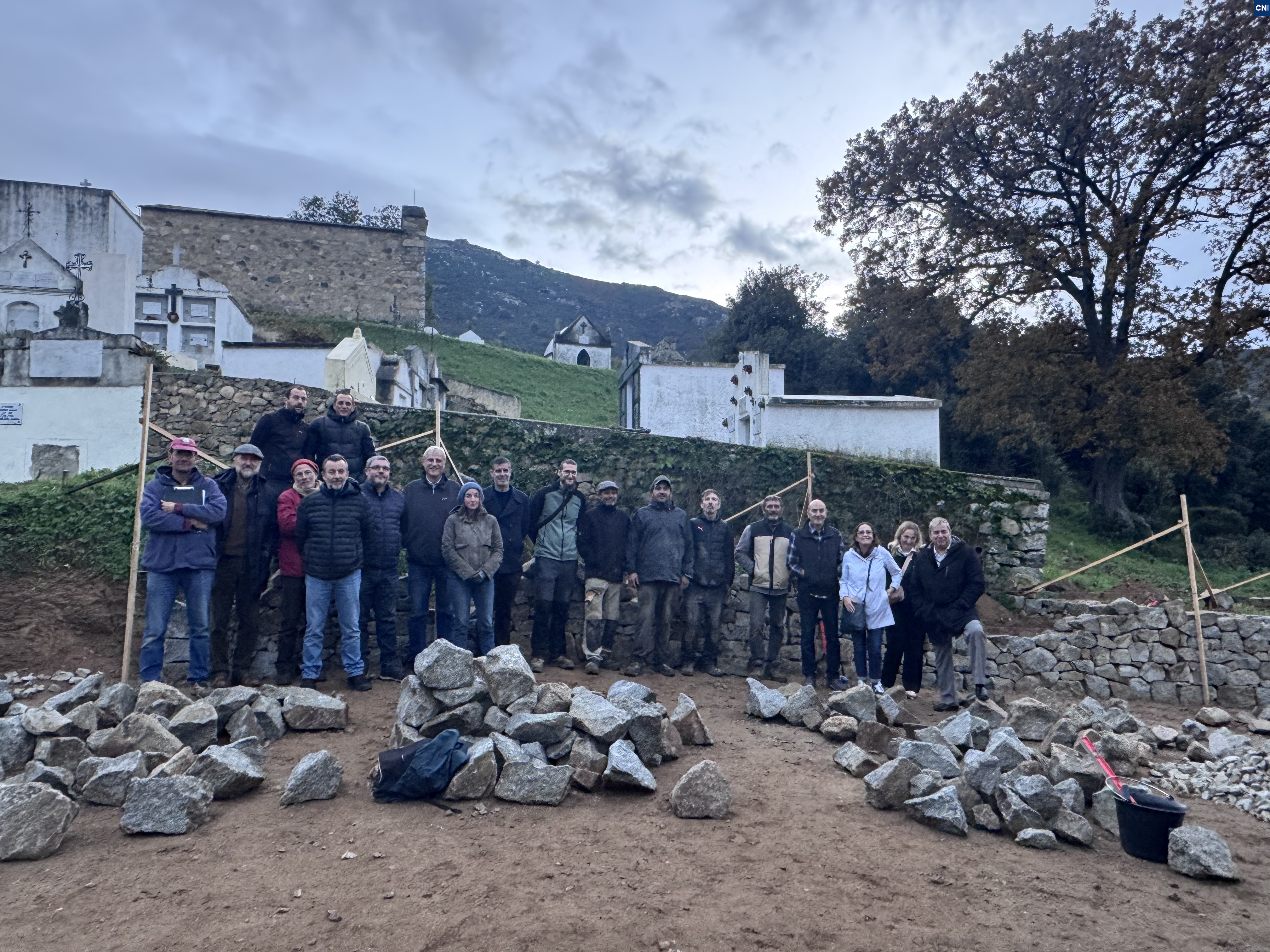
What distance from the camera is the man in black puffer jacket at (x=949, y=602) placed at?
25.8 feet

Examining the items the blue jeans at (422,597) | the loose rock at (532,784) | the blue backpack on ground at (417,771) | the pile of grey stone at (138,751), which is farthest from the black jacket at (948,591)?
the pile of grey stone at (138,751)

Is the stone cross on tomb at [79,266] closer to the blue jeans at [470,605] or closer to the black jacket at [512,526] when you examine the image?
the black jacket at [512,526]

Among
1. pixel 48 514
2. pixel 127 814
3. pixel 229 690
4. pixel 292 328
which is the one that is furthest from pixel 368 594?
pixel 292 328

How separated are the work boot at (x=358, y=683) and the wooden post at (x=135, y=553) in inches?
Result: 67.7

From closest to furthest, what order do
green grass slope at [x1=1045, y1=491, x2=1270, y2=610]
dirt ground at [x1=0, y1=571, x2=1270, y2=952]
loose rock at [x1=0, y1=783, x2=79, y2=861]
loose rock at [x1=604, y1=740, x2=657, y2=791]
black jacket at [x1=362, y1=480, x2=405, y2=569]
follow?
dirt ground at [x1=0, y1=571, x2=1270, y2=952] → loose rock at [x1=0, y1=783, x2=79, y2=861] → loose rock at [x1=604, y1=740, x2=657, y2=791] → black jacket at [x1=362, y1=480, x2=405, y2=569] → green grass slope at [x1=1045, y1=491, x2=1270, y2=610]

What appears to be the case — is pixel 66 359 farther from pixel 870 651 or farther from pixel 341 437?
pixel 870 651

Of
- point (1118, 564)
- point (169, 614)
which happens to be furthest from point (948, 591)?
point (1118, 564)

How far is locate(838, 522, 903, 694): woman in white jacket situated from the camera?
797 cm

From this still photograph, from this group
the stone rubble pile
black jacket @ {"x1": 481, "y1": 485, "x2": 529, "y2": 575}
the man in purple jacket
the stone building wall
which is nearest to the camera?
the stone rubble pile

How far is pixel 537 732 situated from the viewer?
5.11 metres

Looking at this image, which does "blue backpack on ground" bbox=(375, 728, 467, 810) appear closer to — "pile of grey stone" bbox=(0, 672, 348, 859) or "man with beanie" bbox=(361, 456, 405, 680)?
"pile of grey stone" bbox=(0, 672, 348, 859)

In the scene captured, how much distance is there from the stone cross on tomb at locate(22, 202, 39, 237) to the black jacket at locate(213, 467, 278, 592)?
34.0 meters

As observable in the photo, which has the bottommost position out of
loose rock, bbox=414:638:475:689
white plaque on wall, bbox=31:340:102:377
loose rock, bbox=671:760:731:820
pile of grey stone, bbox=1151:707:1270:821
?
pile of grey stone, bbox=1151:707:1270:821

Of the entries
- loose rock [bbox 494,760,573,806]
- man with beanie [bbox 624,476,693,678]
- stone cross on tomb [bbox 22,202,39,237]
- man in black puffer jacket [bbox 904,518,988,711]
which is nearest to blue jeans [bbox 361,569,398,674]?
man with beanie [bbox 624,476,693,678]
